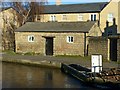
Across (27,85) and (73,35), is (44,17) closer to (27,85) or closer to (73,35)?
(73,35)

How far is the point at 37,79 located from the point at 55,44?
1518 cm

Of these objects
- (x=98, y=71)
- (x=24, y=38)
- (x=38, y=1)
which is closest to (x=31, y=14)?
(x=38, y=1)

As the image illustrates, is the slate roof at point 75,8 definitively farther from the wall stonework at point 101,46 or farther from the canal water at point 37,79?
the canal water at point 37,79

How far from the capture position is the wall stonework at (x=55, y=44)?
35.3m

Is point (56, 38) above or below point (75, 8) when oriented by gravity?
below

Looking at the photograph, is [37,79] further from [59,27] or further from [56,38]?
[59,27]

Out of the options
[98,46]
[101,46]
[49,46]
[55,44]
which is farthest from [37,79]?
[49,46]

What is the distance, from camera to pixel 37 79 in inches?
856

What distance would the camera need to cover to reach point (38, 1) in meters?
52.8

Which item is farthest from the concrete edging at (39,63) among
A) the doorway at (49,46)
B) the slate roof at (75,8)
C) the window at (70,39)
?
the slate roof at (75,8)

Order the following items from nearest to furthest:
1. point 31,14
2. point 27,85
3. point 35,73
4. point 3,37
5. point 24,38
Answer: point 27,85
point 35,73
point 24,38
point 3,37
point 31,14

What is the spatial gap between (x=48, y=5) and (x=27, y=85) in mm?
38637

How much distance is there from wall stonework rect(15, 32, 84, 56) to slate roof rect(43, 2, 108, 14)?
1379 centimetres

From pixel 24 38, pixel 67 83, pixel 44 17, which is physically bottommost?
pixel 67 83
